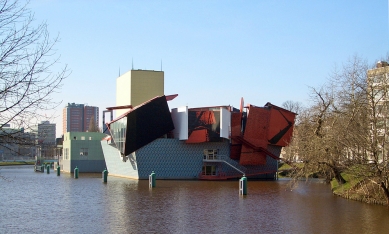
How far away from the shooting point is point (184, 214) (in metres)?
22.0

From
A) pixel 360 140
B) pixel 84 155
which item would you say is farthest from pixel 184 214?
pixel 84 155

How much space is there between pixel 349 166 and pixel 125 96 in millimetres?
43163

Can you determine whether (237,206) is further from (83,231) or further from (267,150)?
(267,150)

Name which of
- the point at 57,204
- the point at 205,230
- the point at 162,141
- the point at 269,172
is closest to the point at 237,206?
the point at 205,230

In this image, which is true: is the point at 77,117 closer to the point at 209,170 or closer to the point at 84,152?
the point at 84,152

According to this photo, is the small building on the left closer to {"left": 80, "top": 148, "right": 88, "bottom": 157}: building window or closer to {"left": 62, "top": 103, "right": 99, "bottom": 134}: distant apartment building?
{"left": 80, "top": 148, "right": 88, "bottom": 157}: building window

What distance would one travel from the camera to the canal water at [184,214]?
1831 centimetres

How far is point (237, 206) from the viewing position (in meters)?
25.3

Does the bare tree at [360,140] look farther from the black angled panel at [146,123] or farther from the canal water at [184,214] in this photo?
the black angled panel at [146,123]

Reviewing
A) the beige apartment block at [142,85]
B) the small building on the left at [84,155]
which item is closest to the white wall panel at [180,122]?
the beige apartment block at [142,85]

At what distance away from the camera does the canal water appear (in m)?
18.3

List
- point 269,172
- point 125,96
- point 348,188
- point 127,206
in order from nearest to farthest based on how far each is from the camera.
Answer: point 127,206
point 348,188
point 269,172
point 125,96

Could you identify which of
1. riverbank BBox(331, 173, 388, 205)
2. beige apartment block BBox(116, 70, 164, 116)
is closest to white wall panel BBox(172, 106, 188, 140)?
beige apartment block BBox(116, 70, 164, 116)

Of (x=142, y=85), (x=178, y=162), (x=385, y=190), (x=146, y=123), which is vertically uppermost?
(x=142, y=85)
